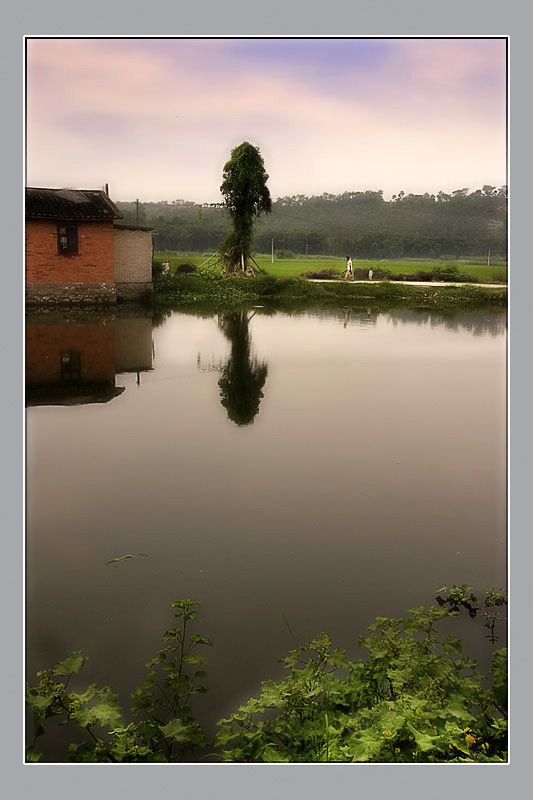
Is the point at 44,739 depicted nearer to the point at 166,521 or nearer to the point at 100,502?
the point at 166,521

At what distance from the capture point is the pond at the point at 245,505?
399 centimetres

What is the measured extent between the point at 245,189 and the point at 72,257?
13.2 m

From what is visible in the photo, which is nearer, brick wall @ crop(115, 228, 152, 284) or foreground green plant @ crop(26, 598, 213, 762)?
foreground green plant @ crop(26, 598, 213, 762)

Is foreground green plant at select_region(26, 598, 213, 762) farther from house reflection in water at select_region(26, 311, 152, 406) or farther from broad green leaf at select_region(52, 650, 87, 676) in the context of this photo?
house reflection in water at select_region(26, 311, 152, 406)

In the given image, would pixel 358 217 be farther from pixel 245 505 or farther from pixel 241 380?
pixel 241 380

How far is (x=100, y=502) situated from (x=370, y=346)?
9.68 metres

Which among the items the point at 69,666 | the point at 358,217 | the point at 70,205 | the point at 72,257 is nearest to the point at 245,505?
the point at 69,666

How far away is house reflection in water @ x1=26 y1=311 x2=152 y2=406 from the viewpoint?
9609 millimetres

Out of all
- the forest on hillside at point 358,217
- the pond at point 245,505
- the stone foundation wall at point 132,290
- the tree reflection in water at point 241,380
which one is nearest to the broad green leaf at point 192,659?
the pond at point 245,505

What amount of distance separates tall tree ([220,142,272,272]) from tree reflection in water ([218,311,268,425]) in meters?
2.10

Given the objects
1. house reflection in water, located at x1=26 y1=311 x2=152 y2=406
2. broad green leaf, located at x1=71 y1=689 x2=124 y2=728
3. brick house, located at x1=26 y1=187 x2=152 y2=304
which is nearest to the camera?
broad green leaf, located at x1=71 y1=689 x2=124 y2=728

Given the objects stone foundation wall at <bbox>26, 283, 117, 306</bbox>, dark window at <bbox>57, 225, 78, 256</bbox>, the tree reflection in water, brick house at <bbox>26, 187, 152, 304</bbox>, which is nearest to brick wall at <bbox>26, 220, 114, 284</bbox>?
brick house at <bbox>26, 187, 152, 304</bbox>

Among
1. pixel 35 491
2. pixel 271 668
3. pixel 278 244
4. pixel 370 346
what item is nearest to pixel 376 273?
pixel 370 346

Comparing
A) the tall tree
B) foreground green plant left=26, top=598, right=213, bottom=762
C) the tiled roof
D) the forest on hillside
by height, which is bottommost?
foreground green plant left=26, top=598, right=213, bottom=762
